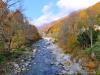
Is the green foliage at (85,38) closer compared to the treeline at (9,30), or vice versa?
the treeline at (9,30)

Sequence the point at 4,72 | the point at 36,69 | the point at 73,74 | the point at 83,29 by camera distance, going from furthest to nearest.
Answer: the point at 83,29
the point at 36,69
the point at 73,74
the point at 4,72

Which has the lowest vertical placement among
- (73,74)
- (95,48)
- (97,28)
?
(73,74)

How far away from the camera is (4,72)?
28.2 metres

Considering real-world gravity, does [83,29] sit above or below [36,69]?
above

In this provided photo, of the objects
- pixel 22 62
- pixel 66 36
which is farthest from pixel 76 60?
pixel 66 36

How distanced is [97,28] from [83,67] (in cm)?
1101

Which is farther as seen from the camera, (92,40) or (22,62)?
(92,40)

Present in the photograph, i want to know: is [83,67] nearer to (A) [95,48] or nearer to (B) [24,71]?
(A) [95,48]

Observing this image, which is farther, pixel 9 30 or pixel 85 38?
pixel 85 38

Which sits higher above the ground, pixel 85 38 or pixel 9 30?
pixel 9 30

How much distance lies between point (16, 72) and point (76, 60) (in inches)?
422

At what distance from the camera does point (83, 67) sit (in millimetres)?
37062

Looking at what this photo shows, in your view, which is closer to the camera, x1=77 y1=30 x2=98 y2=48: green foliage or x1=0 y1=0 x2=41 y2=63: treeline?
x1=0 y1=0 x2=41 y2=63: treeline

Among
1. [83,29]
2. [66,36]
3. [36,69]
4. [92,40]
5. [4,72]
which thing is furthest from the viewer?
[66,36]
